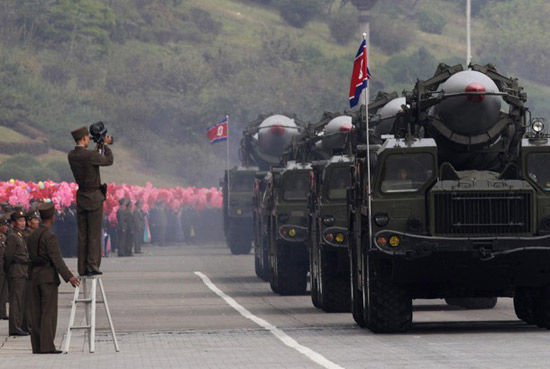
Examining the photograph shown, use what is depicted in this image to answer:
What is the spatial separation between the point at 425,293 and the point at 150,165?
100 metres

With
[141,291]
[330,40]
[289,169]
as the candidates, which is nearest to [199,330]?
[289,169]

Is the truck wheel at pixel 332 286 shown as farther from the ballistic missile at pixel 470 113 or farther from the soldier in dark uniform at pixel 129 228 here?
the soldier in dark uniform at pixel 129 228

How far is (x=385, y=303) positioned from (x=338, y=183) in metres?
6.43

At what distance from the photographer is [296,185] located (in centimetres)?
3266

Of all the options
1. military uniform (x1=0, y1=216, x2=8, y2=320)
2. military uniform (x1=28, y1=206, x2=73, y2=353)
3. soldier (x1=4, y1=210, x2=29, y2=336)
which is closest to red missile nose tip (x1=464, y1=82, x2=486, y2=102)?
military uniform (x1=28, y1=206, x2=73, y2=353)

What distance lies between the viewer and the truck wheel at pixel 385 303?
70.3 feet

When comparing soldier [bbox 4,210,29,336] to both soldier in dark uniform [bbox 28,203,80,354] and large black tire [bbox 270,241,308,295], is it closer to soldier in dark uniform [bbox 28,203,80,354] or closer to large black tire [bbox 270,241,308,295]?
soldier in dark uniform [bbox 28,203,80,354]

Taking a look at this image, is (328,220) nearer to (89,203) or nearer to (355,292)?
(355,292)

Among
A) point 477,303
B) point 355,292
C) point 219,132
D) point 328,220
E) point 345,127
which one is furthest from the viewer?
point 219,132

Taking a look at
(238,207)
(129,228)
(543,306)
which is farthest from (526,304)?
(129,228)

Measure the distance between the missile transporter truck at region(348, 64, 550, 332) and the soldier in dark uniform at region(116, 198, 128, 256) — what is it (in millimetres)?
36279

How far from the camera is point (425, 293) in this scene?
21688mm

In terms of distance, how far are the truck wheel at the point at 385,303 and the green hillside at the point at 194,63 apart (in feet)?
246

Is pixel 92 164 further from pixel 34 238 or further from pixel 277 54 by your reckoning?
pixel 277 54
